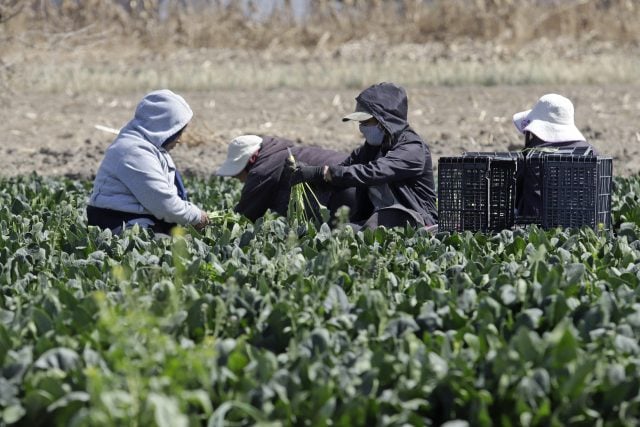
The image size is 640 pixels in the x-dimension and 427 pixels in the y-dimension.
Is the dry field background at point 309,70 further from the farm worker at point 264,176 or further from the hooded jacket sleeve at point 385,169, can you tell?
the hooded jacket sleeve at point 385,169

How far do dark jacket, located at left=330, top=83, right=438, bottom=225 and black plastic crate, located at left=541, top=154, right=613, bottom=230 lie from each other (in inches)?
34.3

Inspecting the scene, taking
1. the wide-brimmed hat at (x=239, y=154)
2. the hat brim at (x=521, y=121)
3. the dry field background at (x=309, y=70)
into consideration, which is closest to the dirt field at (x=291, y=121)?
the dry field background at (x=309, y=70)

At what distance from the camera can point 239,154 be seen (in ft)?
26.1

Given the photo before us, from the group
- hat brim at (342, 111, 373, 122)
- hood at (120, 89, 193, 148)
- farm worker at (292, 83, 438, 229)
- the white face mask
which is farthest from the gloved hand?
hood at (120, 89, 193, 148)

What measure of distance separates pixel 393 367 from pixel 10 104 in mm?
16296

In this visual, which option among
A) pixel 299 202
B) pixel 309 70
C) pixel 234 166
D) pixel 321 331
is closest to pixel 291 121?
pixel 309 70

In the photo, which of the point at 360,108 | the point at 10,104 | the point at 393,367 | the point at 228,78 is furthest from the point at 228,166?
the point at 228,78

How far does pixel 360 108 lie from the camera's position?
772 cm

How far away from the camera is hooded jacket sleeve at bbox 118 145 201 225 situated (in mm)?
7340

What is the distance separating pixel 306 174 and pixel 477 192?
3.47 feet

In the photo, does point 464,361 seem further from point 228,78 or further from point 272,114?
point 228,78

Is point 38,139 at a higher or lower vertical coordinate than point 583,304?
lower

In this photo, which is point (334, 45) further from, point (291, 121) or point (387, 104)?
point (387, 104)

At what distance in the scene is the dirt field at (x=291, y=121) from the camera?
555 inches
